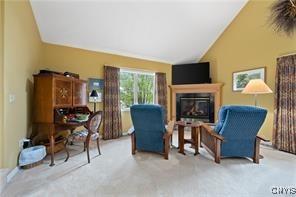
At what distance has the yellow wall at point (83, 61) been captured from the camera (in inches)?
173

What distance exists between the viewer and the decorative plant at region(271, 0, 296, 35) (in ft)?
11.8

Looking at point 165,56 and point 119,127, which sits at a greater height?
point 165,56

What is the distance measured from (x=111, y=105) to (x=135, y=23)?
2230mm

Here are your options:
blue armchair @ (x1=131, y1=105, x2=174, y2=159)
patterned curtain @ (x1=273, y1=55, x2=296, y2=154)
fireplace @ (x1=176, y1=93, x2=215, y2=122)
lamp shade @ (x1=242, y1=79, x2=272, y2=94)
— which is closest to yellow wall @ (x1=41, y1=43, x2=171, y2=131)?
fireplace @ (x1=176, y1=93, x2=215, y2=122)

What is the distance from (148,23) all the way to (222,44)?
8.29 feet

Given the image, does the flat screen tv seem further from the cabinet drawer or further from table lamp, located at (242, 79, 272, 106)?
the cabinet drawer

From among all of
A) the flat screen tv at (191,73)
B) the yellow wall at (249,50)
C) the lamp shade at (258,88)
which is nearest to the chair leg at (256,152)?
the lamp shade at (258,88)

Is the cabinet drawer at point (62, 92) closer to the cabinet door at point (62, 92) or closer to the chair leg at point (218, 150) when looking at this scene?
the cabinet door at point (62, 92)

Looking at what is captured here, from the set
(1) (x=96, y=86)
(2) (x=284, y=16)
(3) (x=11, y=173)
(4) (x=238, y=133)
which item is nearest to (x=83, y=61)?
(1) (x=96, y=86)

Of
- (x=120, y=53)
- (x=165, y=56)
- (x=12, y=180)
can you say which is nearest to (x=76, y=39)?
(x=120, y=53)

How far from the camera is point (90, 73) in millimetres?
4906

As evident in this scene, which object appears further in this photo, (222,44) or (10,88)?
(222,44)

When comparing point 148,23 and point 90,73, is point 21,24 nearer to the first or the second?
point 90,73

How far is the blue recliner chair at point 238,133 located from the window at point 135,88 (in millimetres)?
2985
